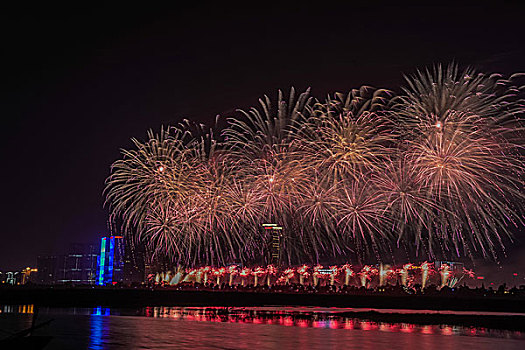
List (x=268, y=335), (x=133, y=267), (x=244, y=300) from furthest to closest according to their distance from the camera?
(x=133, y=267) → (x=244, y=300) → (x=268, y=335)

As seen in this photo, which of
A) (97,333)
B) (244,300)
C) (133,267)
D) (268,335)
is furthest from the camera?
(133,267)

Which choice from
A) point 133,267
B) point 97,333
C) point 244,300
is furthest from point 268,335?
point 133,267

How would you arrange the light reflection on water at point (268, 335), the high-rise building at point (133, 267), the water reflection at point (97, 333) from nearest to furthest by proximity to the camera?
1. the water reflection at point (97, 333)
2. the light reflection on water at point (268, 335)
3. the high-rise building at point (133, 267)

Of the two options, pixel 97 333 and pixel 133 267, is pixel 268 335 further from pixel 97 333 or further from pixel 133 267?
pixel 133 267

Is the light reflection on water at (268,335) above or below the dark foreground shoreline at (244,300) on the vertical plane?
below

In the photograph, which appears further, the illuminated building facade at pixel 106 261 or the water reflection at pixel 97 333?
the illuminated building facade at pixel 106 261

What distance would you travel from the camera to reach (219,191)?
5622cm

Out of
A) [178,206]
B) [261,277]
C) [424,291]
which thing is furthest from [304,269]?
[178,206]

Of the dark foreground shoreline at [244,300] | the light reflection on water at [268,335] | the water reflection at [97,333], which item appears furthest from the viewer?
the dark foreground shoreline at [244,300]

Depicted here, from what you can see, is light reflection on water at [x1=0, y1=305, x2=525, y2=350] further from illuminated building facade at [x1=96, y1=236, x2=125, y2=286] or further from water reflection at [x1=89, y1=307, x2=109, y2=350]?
illuminated building facade at [x1=96, y1=236, x2=125, y2=286]

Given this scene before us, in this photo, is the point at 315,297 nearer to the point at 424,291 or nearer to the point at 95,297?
the point at 424,291

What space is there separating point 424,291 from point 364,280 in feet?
174

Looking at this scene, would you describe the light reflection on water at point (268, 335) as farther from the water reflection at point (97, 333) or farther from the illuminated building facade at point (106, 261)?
the illuminated building facade at point (106, 261)

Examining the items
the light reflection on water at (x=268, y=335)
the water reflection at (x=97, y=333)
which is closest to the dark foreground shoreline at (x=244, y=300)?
the light reflection on water at (x=268, y=335)
